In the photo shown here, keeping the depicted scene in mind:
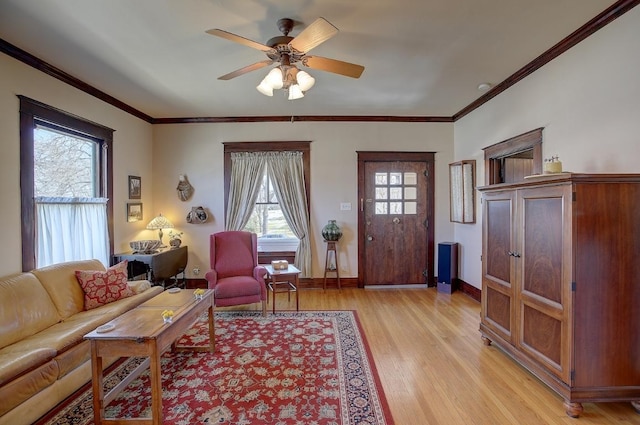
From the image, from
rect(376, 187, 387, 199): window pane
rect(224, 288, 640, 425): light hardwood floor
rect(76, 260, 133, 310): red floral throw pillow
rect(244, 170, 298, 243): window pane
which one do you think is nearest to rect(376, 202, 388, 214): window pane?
rect(376, 187, 387, 199): window pane

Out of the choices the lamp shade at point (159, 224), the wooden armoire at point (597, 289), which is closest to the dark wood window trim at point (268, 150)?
the lamp shade at point (159, 224)

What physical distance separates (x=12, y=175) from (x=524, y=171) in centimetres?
575

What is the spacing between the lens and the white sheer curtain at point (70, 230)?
3072 mm

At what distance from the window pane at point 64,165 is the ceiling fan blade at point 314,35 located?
2.83 meters

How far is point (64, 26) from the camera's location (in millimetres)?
2465

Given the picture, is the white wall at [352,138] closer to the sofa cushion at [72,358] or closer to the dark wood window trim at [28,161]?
the dark wood window trim at [28,161]

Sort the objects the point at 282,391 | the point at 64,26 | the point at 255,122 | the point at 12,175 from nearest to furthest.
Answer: the point at 282,391, the point at 64,26, the point at 12,175, the point at 255,122

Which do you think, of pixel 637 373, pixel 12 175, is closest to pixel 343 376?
pixel 637 373

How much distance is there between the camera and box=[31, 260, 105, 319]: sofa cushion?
8.87 feet

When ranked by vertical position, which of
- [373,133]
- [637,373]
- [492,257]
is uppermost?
[373,133]

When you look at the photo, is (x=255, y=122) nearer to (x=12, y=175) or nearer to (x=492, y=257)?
(x=12, y=175)

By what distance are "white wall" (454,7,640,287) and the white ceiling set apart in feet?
0.71

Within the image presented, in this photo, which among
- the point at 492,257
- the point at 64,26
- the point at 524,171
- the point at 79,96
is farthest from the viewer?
the point at 524,171

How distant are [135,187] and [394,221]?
409 cm
